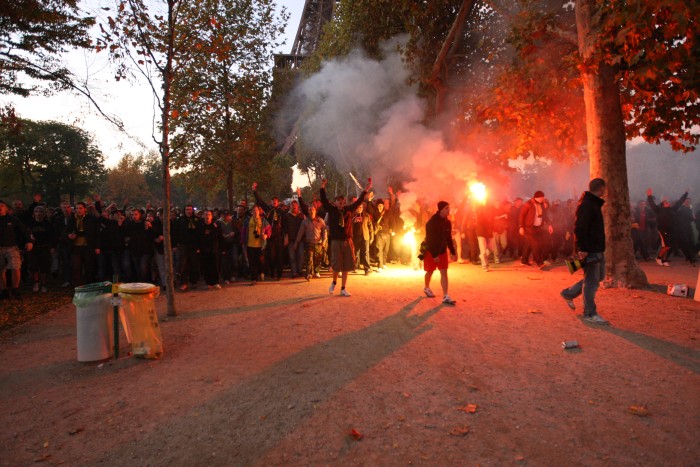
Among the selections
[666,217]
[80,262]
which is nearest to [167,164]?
[80,262]

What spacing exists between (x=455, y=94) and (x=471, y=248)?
9.58m

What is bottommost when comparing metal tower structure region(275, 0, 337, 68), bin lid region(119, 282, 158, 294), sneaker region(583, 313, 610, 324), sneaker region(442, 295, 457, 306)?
sneaker region(583, 313, 610, 324)

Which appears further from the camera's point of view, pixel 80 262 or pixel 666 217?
pixel 666 217

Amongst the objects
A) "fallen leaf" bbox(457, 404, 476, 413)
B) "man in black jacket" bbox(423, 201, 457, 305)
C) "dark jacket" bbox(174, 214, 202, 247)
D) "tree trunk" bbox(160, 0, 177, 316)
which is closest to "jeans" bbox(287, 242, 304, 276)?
"dark jacket" bbox(174, 214, 202, 247)

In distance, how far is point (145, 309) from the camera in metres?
4.52

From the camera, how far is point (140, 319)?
4539mm

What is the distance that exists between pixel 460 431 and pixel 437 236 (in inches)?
181

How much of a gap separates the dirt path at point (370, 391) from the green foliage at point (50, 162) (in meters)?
40.9

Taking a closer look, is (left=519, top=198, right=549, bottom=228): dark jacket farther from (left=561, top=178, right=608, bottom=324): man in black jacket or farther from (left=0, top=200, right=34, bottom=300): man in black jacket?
(left=0, top=200, right=34, bottom=300): man in black jacket

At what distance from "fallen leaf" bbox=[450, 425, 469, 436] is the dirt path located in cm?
1

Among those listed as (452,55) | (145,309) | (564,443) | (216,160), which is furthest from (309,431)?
(452,55)

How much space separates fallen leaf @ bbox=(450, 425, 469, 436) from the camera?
9.50ft

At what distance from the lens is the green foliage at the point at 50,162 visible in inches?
1470

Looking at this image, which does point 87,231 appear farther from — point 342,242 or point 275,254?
point 342,242
